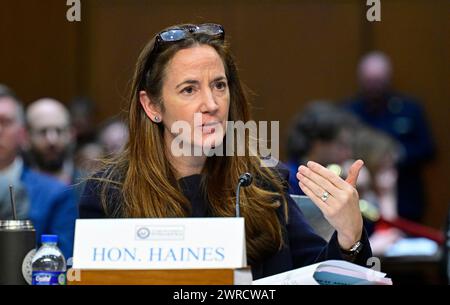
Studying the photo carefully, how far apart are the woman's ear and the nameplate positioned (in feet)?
2.21

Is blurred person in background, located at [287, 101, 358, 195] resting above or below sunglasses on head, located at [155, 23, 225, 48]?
below

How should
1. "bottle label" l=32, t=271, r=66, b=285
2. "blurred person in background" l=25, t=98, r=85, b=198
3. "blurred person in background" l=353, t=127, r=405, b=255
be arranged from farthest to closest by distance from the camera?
"blurred person in background" l=25, t=98, r=85, b=198 → "blurred person in background" l=353, t=127, r=405, b=255 → "bottle label" l=32, t=271, r=66, b=285

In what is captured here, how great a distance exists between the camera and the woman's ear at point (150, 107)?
10.3 ft

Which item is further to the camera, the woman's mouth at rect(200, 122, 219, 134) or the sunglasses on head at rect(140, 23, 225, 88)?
the sunglasses on head at rect(140, 23, 225, 88)

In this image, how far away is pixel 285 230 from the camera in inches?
121

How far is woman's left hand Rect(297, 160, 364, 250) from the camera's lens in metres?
2.66

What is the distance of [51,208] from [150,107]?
165 centimetres

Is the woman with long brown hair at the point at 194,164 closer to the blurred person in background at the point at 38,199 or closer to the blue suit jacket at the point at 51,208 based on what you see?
the blurred person in background at the point at 38,199

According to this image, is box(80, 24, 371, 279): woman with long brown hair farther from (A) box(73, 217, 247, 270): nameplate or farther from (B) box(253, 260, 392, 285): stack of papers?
(A) box(73, 217, 247, 270): nameplate

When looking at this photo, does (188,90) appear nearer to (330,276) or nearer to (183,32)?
(183,32)

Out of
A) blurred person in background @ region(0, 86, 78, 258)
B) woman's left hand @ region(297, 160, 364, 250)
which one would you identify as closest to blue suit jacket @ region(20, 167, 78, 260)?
blurred person in background @ region(0, 86, 78, 258)

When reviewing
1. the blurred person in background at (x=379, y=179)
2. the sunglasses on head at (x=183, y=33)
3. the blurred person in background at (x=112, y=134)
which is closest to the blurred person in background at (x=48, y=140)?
the blurred person in background at (x=112, y=134)

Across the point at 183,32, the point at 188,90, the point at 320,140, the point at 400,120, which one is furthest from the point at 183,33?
the point at 400,120
